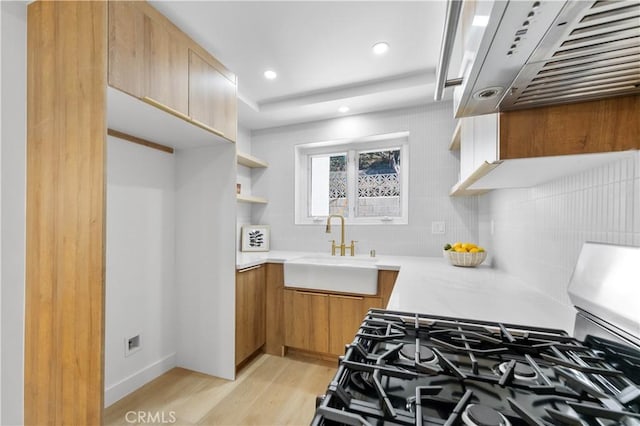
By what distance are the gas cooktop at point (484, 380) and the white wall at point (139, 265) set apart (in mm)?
1808

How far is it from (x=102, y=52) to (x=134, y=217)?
1.08m

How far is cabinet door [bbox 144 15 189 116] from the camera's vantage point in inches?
54.9

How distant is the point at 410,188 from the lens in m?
2.57

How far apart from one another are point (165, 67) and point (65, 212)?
2.98 feet

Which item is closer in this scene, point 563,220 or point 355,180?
point 563,220

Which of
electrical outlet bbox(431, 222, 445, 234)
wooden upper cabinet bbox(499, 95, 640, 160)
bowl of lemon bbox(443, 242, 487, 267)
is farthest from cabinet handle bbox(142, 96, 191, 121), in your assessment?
electrical outlet bbox(431, 222, 445, 234)

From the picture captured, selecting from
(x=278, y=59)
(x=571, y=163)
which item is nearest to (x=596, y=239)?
(x=571, y=163)

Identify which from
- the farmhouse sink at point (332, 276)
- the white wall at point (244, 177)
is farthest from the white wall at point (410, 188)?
the farmhouse sink at point (332, 276)

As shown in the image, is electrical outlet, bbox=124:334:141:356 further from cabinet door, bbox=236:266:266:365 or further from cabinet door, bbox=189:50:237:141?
cabinet door, bbox=189:50:237:141

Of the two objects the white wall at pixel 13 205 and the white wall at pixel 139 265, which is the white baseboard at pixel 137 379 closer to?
the white wall at pixel 139 265

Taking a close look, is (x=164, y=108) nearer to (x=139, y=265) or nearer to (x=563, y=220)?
(x=139, y=265)

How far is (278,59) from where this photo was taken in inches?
76.0

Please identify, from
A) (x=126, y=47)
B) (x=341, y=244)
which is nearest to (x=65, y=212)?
(x=126, y=47)

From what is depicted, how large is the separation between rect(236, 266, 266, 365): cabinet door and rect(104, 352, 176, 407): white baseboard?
23.0 inches
